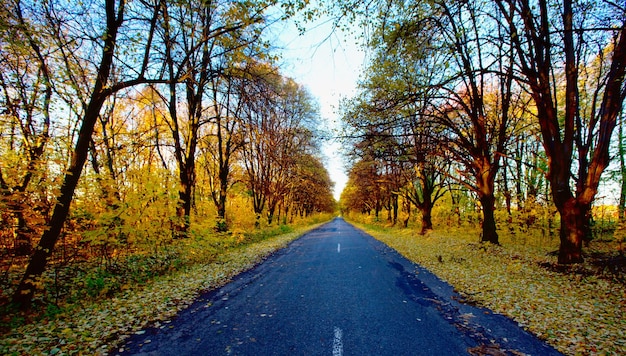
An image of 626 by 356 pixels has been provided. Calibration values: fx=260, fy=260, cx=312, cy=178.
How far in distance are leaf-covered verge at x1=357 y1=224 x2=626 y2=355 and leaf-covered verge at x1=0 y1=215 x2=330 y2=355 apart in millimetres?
6457

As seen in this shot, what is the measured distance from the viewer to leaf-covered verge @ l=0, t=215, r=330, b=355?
12.5 feet

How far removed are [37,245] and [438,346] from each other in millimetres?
7690

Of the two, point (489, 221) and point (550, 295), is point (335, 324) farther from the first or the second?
point (489, 221)

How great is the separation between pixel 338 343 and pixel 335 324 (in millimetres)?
644

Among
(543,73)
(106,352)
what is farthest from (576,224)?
(106,352)

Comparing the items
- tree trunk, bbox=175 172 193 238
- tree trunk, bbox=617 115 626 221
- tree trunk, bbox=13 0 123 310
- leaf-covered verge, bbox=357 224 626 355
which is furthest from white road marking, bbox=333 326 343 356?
tree trunk, bbox=617 115 626 221

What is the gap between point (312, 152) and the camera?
2877 centimetres

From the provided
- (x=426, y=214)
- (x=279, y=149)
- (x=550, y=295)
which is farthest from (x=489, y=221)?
(x=279, y=149)

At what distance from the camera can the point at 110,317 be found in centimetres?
478

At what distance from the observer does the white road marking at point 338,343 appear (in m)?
3.52

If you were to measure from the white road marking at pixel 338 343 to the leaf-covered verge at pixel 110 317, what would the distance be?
3.10 meters

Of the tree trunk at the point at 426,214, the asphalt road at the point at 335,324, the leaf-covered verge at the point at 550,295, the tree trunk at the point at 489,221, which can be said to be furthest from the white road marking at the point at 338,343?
the tree trunk at the point at 426,214

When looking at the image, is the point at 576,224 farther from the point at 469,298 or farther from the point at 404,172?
the point at 404,172

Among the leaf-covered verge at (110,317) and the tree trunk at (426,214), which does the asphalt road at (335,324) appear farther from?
the tree trunk at (426,214)
